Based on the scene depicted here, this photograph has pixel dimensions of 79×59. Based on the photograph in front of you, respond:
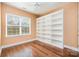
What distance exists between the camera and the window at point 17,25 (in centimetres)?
189

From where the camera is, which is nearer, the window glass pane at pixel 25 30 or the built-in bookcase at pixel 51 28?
the built-in bookcase at pixel 51 28

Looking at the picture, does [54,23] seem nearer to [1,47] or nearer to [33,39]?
[33,39]

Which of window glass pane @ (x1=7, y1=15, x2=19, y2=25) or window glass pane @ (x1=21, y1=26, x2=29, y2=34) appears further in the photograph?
window glass pane @ (x1=21, y1=26, x2=29, y2=34)

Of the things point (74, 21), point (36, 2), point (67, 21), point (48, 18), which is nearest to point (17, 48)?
point (48, 18)

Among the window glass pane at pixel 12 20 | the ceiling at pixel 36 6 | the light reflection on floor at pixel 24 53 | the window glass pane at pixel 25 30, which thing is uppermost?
the ceiling at pixel 36 6

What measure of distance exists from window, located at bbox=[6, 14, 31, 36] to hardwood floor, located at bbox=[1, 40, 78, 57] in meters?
0.27

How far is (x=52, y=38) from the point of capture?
1938mm

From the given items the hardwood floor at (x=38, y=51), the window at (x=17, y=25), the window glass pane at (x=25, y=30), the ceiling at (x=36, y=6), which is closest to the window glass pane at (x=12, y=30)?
the window at (x=17, y=25)

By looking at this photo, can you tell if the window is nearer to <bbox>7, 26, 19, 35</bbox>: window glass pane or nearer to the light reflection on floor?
<bbox>7, 26, 19, 35</bbox>: window glass pane

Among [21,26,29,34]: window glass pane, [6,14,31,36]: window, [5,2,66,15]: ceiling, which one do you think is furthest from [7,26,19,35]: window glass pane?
[5,2,66,15]: ceiling

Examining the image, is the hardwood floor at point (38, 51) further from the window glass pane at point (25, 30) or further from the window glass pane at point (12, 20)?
the window glass pane at point (12, 20)

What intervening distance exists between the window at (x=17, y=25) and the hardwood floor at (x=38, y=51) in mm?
270

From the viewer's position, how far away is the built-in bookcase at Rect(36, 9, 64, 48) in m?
1.88

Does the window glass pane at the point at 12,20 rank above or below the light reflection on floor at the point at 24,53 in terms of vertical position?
above
